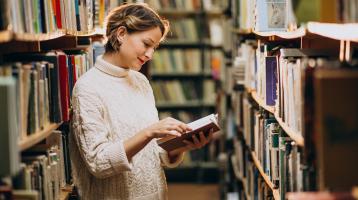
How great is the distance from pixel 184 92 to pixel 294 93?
4.78 metres

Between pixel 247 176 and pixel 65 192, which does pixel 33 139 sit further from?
pixel 247 176

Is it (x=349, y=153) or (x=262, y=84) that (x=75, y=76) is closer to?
(x=262, y=84)

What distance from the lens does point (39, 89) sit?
8.33 ft

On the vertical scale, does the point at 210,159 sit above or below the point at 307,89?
below

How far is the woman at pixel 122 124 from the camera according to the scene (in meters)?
2.69

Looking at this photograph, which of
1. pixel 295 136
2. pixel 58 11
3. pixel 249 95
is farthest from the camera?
pixel 249 95

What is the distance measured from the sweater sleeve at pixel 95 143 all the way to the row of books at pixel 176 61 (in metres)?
4.63

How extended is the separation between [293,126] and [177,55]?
4757 mm

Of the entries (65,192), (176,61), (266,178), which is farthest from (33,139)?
(176,61)

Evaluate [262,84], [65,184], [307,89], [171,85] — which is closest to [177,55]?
[171,85]

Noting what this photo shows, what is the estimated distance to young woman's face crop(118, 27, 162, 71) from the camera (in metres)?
2.94

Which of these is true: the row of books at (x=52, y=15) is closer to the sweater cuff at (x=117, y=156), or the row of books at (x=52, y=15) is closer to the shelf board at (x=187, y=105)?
the sweater cuff at (x=117, y=156)

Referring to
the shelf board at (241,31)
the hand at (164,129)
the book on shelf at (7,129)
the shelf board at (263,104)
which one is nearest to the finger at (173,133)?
the hand at (164,129)

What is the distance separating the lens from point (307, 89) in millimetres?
2016
